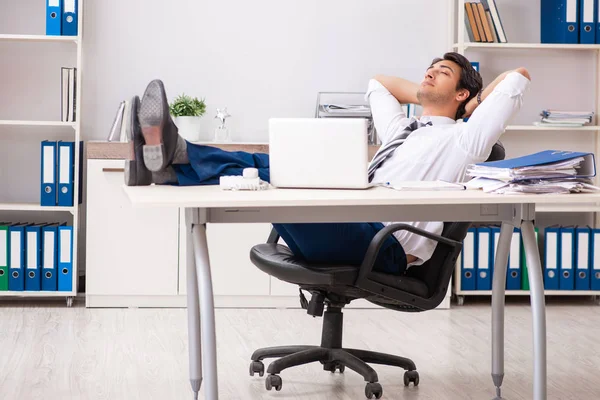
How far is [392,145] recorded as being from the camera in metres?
2.90

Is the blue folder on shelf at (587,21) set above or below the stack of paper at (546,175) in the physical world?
above

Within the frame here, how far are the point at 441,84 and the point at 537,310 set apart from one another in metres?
0.99

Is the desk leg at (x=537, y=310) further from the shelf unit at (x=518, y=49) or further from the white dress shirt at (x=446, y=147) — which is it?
the shelf unit at (x=518, y=49)

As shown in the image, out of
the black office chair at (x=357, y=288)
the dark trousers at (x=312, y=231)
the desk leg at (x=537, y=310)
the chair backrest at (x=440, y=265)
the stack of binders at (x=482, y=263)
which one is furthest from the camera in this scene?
the stack of binders at (x=482, y=263)

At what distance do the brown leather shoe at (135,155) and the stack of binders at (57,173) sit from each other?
198 cm

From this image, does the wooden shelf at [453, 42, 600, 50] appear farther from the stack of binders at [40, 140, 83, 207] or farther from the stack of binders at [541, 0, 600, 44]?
the stack of binders at [40, 140, 83, 207]

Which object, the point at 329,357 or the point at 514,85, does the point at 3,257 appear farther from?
the point at 514,85

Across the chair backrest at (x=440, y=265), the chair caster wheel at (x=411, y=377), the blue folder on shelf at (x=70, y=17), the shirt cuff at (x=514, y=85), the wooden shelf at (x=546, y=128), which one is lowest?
the chair caster wheel at (x=411, y=377)

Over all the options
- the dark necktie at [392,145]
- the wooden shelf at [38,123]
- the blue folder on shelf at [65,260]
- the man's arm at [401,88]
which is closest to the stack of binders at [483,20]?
the man's arm at [401,88]

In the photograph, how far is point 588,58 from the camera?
187 inches

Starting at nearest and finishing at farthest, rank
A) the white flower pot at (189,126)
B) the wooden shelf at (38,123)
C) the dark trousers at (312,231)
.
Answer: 1. the dark trousers at (312,231)
2. the wooden shelf at (38,123)
3. the white flower pot at (189,126)

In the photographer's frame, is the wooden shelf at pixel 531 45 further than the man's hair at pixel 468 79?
Yes

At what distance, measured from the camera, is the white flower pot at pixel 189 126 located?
427 centimetres

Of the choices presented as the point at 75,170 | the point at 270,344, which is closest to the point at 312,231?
the point at 270,344
